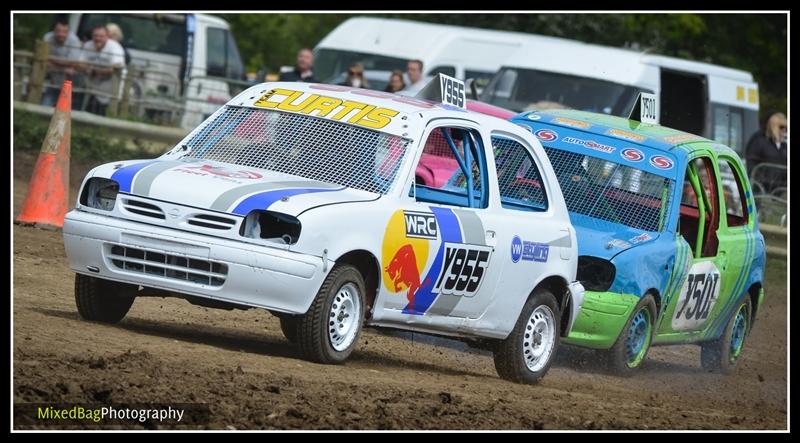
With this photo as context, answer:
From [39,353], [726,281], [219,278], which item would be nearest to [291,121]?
[219,278]

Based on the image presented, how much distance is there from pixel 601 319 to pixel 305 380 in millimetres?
3299

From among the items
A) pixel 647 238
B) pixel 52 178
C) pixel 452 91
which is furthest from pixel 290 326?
pixel 52 178

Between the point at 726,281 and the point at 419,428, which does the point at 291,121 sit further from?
the point at 726,281

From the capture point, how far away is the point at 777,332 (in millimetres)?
16047

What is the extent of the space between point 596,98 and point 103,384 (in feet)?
54.1

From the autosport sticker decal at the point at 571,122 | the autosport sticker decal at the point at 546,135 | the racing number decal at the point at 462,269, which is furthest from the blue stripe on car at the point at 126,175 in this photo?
the autosport sticker decal at the point at 571,122

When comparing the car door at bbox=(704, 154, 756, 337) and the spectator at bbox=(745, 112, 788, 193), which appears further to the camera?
the spectator at bbox=(745, 112, 788, 193)

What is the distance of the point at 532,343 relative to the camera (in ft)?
32.8

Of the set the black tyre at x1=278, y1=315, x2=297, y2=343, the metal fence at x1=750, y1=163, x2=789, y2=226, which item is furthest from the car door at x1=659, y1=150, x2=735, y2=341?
the metal fence at x1=750, y1=163, x2=789, y2=226

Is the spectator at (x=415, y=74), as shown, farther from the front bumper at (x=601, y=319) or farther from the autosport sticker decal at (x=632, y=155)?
the front bumper at (x=601, y=319)

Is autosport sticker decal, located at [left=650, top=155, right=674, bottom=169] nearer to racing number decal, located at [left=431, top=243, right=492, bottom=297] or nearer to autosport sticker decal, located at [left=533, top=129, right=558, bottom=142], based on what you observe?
autosport sticker decal, located at [left=533, top=129, right=558, bottom=142]

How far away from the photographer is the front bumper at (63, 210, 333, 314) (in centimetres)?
823

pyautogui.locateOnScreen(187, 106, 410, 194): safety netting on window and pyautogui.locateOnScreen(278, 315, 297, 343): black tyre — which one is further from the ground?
pyautogui.locateOnScreen(187, 106, 410, 194): safety netting on window

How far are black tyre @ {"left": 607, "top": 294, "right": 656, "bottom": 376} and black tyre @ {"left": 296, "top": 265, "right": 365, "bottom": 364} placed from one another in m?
2.90
